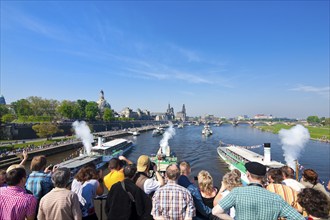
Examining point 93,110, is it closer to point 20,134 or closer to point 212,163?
point 20,134

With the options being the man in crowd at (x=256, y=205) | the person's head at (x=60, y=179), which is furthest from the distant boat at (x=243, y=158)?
the person's head at (x=60, y=179)

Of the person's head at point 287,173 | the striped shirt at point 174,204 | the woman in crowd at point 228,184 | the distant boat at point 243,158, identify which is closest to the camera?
the striped shirt at point 174,204

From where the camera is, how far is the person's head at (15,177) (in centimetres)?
386

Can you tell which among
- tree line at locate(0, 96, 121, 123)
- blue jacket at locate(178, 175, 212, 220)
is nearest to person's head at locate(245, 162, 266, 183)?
blue jacket at locate(178, 175, 212, 220)

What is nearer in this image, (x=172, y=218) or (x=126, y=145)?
(x=172, y=218)

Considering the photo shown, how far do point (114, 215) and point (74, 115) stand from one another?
9802 centimetres

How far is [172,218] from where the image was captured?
3662 mm

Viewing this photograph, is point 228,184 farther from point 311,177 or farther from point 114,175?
point 114,175

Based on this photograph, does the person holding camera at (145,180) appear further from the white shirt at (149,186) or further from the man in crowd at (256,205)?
the man in crowd at (256,205)

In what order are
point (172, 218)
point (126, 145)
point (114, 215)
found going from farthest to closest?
point (126, 145), point (114, 215), point (172, 218)

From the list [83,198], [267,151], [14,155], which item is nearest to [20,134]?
[14,155]

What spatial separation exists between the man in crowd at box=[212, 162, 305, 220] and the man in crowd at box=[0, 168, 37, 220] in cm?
339

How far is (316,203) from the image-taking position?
303 centimetres

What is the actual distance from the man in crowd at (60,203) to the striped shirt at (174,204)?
5.03 ft
